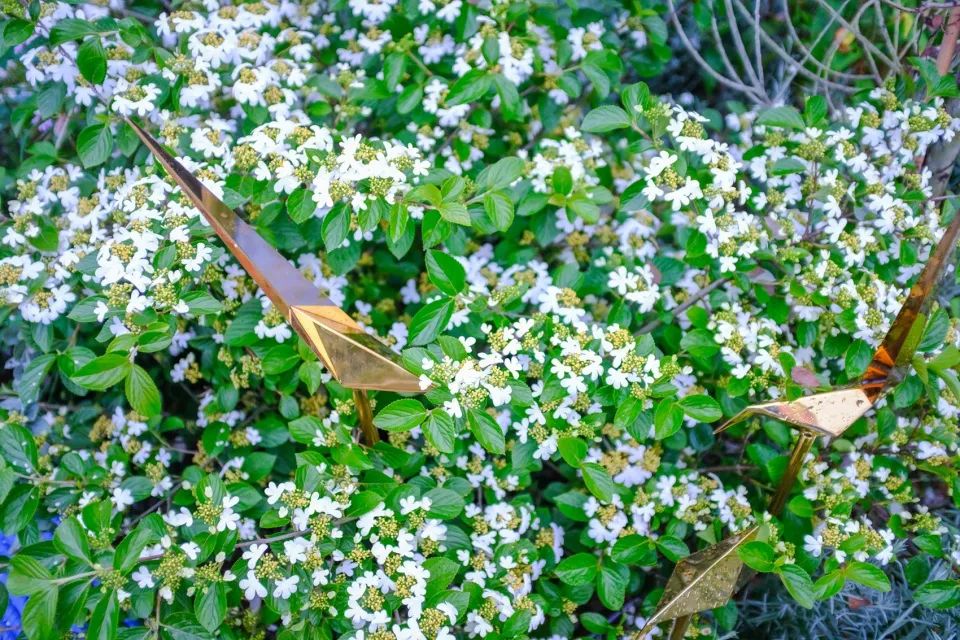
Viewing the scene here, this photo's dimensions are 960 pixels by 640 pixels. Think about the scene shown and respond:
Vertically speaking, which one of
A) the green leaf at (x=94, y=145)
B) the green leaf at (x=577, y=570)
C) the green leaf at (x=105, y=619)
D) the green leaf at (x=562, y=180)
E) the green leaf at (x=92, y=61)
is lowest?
the green leaf at (x=577, y=570)

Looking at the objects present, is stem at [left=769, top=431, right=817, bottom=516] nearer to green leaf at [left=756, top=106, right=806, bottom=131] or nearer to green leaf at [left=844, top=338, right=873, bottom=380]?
green leaf at [left=844, top=338, right=873, bottom=380]

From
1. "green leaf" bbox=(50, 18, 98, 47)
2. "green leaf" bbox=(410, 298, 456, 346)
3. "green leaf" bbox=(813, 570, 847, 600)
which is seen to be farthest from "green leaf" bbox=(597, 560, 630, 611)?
"green leaf" bbox=(50, 18, 98, 47)

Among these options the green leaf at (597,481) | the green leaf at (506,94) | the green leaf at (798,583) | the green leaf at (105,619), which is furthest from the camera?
the green leaf at (506,94)

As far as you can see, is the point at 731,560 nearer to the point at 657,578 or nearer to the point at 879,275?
the point at 657,578

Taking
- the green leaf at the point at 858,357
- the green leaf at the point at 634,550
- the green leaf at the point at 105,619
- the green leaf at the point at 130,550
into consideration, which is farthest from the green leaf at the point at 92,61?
the green leaf at the point at 858,357

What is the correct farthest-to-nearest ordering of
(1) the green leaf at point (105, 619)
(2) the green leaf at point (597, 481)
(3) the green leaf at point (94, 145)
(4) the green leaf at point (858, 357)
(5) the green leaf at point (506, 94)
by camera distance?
(5) the green leaf at point (506, 94) → (3) the green leaf at point (94, 145) → (4) the green leaf at point (858, 357) → (2) the green leaf at point (597, 481) → (1) the green leaf at point (105, 619)

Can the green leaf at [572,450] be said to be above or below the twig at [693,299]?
below

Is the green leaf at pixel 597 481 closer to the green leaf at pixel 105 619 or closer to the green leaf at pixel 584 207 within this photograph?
the green leaf at pixel 584 207
